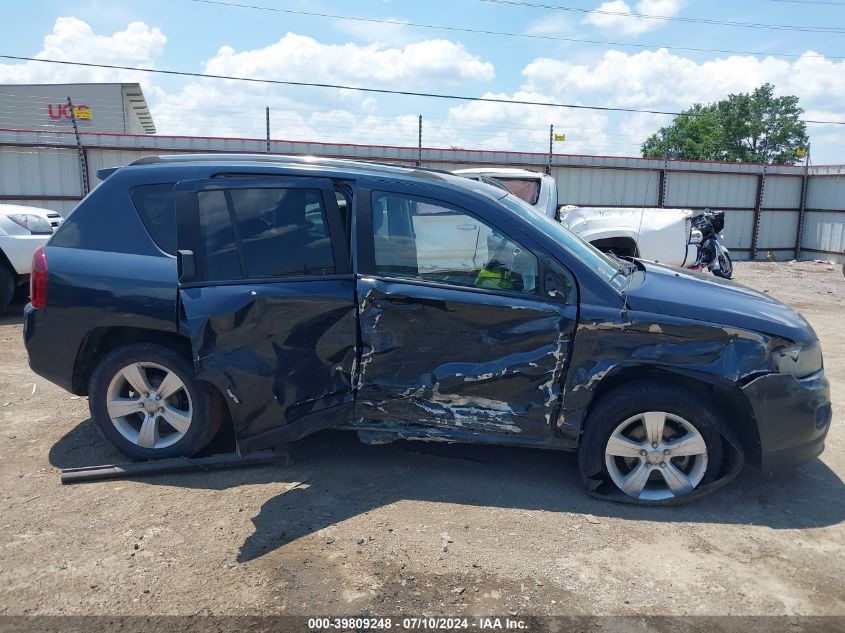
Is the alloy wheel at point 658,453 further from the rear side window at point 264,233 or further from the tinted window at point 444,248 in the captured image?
the rear side window at point 264,233

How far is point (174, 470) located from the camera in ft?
13.2

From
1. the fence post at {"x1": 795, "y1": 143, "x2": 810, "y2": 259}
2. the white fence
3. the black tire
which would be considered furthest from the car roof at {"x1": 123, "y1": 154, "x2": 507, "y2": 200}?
the fence post at {"x1": 795, "y1": 143, "x2": 810, "y2": 259}

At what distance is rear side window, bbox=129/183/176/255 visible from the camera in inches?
159

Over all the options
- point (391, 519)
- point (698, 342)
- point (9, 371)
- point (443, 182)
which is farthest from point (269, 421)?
point (9, 371)

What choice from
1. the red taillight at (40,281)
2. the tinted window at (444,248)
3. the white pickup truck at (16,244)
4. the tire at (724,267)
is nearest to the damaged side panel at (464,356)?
the tinted window at (444,248)

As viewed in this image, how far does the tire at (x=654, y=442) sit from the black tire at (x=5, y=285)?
7476 millimetres

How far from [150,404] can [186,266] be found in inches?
39.8

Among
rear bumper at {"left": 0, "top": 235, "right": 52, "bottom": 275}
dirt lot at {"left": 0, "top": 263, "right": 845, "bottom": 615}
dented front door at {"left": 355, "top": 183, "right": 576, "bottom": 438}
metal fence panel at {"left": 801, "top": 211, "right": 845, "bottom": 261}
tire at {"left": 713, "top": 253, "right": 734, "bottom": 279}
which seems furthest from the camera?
metal fence panel at {"left": 801, "top": 211, "right": 845, "bottom": 261}

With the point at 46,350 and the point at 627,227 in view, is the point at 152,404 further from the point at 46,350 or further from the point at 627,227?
the point at 627,227

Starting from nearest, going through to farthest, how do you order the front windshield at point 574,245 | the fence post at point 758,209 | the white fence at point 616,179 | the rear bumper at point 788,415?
the rear bumper at point 788,415, the front windshield at point 574,245, the white fence at point 616,179, the fence post at point 758,209

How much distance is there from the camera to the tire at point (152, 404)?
13.2 ft

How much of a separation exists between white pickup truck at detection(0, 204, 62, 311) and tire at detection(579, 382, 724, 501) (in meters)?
7.10

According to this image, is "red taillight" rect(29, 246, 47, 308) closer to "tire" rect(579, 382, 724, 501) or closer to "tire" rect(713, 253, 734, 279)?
"tire" rect(579, 382, 724, 501)

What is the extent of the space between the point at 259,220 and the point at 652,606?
2.81 meters
